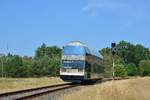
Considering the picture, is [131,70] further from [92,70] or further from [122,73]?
[92,70]

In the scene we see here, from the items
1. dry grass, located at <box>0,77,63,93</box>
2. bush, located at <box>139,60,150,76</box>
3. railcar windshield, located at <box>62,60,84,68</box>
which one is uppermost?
bush, located at <box>139,60,150,76</box>

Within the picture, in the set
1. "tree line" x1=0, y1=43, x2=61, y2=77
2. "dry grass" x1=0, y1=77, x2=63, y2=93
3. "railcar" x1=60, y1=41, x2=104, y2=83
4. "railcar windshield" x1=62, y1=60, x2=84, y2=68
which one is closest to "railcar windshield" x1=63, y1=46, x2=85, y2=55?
"railcar" x1=60, y1=41, x2=104, y2=83

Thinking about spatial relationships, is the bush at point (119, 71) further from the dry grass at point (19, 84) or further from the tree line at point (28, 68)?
the dry grass at point (19, 84)

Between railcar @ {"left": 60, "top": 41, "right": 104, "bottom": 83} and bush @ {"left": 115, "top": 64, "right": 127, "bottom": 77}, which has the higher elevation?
bush @ {"left": 115, "top": 64, "right": 127, "bottom": 77}

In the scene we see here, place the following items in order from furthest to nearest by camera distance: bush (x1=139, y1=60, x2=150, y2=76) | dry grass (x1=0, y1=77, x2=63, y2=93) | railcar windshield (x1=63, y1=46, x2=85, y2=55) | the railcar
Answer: bush (x1=139, y1=60, x2=150, y2=76), railcar windshield (x1=63, y1=46, x2=85, y2=55), the railcar, dry grass (x1=0, y1=77, x2=63, y2=93)

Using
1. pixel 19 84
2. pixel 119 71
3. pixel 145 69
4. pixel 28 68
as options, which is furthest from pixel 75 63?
pixel 145 69

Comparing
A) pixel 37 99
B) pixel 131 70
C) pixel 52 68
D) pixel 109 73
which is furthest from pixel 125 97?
pixel 131 70

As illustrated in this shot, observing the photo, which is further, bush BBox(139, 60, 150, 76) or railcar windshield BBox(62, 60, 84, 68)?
bush BBox(139, 60, 150, 76)

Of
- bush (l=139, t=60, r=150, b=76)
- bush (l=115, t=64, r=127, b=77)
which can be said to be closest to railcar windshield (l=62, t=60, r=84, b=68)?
bush (l=115, t=64, r=127, b=77)

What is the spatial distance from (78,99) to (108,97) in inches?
66.7

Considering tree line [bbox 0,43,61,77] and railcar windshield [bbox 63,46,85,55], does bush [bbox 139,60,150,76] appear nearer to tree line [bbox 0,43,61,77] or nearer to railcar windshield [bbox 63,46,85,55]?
tree line [bbox 0,43,61,77]

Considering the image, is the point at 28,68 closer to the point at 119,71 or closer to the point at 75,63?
the point at 119,71

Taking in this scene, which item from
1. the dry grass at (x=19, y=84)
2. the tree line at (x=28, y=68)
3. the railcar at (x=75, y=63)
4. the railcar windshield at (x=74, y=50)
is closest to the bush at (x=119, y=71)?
the tree line at (x=28, y=68)

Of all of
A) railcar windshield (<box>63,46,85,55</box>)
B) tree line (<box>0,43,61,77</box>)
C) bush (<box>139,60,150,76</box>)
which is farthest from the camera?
bush (<box>139,60,150,76</box>)
